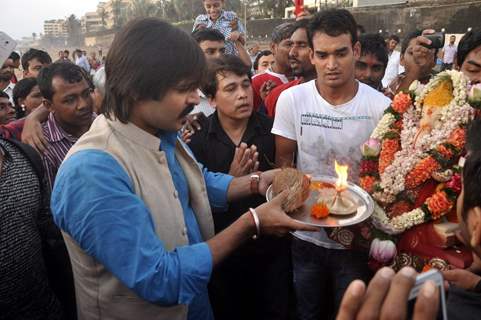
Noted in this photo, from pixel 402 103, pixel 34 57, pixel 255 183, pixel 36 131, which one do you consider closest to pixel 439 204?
pixel 402 103

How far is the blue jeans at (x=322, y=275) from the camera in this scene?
2770 mm

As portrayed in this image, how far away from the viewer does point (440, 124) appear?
2.23 m

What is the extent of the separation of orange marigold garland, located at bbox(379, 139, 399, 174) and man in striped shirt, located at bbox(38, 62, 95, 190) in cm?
263

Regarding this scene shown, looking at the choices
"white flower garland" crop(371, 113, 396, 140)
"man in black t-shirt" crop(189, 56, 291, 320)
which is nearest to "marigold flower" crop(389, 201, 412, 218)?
"white flower garland" crop(371, 113, 396, 140)

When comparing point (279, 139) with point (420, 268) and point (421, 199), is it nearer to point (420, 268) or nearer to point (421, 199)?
point (421, 199)

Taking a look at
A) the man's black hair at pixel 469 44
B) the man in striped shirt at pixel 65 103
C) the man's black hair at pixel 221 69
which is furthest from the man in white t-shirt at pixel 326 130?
the man in striped shirt at pixel 65 103

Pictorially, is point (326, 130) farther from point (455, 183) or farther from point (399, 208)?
point (455, 183)

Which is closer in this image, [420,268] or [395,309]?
[395,309]

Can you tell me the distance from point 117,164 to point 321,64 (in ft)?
6.41

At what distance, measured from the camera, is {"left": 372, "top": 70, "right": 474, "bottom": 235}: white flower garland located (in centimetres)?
217

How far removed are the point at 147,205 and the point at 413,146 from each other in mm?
1692

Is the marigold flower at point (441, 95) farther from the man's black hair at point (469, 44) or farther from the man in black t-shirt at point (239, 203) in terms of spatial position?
the man in black t-shirt at point (239, 203)

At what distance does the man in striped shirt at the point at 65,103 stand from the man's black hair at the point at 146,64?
1874 mm

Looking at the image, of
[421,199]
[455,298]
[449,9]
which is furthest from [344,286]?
[449,9]
